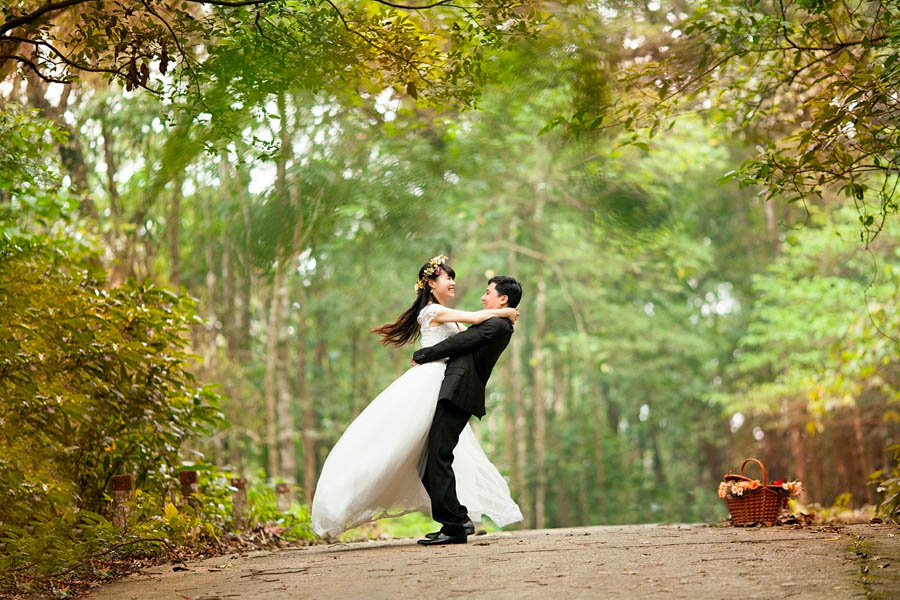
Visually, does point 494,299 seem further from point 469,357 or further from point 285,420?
point 285,420

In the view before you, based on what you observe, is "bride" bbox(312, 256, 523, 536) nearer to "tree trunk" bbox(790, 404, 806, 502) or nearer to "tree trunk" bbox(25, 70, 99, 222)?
Result: "tree trunk" bbox(25, 70, 99, 222)

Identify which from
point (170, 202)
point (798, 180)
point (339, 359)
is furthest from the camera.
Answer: point (339, 359)

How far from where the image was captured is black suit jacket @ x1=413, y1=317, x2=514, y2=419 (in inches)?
254

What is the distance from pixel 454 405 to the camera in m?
6.49

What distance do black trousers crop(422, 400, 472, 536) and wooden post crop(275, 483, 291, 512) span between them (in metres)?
4.10

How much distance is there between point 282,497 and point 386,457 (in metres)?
4.76

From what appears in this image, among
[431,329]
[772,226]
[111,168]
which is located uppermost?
[772,226]

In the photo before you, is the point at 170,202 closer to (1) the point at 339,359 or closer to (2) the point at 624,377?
(1) the point at 339,359

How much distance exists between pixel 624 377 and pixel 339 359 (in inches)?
324

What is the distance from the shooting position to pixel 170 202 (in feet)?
51.0

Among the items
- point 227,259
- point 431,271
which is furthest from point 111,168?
point 431,271

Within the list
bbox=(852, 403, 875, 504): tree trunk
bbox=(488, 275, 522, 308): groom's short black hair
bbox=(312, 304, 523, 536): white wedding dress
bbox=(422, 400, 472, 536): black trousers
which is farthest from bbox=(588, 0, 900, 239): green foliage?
bbox=(852, 403, 875, 504): tree trunk

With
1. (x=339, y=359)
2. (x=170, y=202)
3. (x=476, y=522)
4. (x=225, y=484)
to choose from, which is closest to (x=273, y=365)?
(x=170, y=202)

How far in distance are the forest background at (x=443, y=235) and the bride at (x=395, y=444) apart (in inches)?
47.4
